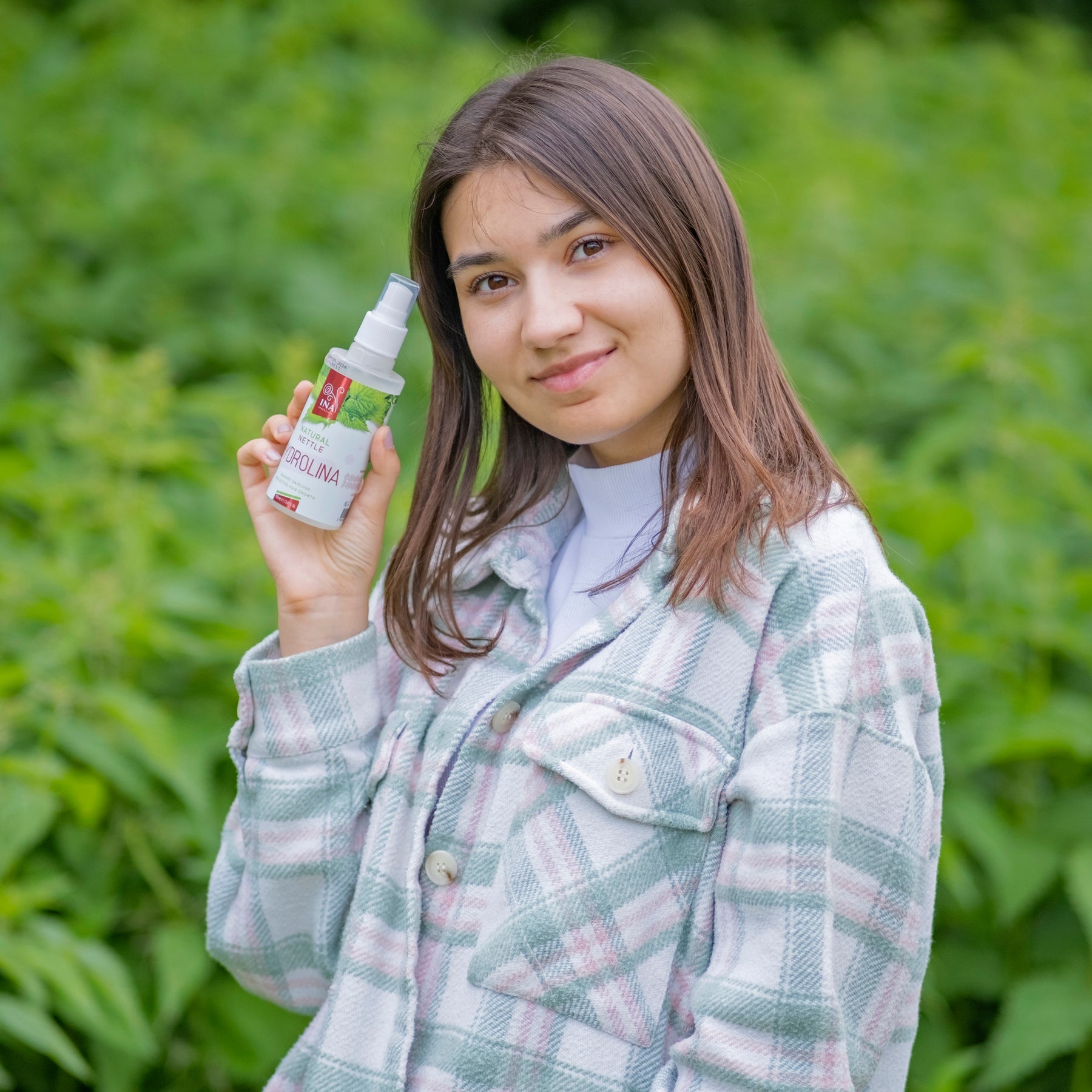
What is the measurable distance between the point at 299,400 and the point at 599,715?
594mm

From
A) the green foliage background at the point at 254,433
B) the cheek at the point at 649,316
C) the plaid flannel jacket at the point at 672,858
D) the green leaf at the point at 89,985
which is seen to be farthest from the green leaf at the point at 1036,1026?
the cheek at the point at 649,316

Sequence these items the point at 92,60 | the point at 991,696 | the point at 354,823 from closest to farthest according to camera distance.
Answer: the point at 354,823
the point at 991,696
the point at 92,60

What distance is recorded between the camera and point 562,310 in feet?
4.51

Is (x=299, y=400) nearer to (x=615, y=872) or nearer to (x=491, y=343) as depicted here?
(x=491, y=343)

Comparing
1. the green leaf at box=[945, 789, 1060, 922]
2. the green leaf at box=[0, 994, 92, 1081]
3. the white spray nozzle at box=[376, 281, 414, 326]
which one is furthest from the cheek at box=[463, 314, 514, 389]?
the green leaf at box=[945, 789, 1060, 922]

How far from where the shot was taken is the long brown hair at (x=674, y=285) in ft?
4.49

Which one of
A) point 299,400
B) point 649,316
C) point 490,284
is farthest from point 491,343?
point 299,400

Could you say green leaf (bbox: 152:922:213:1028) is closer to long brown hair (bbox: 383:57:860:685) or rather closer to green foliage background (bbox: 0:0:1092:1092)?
green foliage background (bbox: 0:0:1092:1092)

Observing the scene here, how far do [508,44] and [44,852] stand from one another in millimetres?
7433

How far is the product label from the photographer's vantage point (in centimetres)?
151

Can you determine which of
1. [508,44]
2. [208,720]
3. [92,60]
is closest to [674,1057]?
[208,720]

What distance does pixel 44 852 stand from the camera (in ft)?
7.96

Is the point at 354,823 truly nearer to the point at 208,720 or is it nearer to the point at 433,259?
the point at 433,259

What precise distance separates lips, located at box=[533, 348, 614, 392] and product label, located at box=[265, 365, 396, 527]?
254 mm
